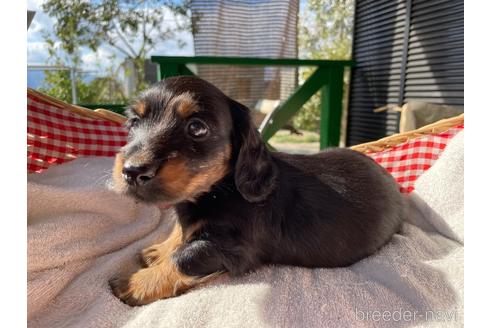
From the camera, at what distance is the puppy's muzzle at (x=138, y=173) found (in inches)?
57.9

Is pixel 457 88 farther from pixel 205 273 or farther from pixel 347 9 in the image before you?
pixel 205 273

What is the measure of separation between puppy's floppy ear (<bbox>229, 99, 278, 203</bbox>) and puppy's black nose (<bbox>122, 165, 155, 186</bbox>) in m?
0.51

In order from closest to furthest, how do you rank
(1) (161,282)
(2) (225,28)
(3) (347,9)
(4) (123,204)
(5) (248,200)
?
(1) (161,282), (5) (248,200), (4) (123,204), (2) (225,28), (3) (347,9)

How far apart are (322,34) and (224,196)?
20.1ft

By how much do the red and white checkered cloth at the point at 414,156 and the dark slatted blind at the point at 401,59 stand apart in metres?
2.23

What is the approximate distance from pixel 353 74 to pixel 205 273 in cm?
627

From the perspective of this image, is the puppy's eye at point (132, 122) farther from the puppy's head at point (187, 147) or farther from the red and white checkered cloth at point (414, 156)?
the red and white checkered cloth at point (414, 156)

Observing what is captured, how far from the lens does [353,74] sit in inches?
284

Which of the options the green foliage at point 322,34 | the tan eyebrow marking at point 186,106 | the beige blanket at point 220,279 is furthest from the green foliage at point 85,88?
the tan eyebrow marking at point 186,106

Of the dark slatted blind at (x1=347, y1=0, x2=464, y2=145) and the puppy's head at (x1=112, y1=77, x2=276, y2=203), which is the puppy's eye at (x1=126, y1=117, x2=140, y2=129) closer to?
the puppy's head at (x1=112, y1=77, x2=276, y2=203)

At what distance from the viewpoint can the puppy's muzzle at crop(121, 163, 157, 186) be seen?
57.9 inches

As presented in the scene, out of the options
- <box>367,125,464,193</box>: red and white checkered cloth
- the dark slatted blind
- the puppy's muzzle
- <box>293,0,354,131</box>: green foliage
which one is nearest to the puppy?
the puppy's muzzle

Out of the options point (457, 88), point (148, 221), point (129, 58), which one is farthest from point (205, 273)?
point (129, 58)

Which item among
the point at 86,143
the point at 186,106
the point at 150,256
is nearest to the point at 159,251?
the point at 150,256
